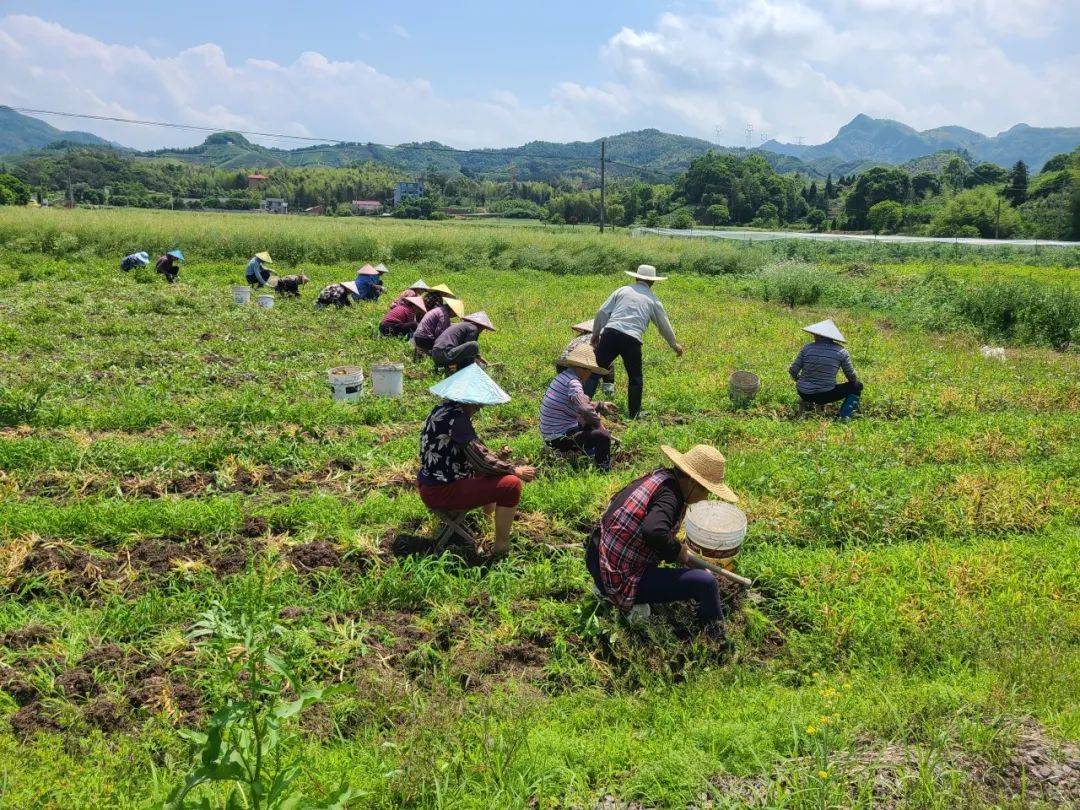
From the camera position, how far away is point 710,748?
2.96 m

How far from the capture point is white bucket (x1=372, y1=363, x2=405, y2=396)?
7930 mm

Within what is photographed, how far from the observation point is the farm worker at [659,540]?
3.61 meters

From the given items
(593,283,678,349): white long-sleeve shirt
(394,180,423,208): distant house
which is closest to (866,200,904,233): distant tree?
(593,283,678,349): white long-sleeve shirt

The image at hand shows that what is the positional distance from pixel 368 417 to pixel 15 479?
10.5ft

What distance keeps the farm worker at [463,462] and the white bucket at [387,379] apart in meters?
3.49

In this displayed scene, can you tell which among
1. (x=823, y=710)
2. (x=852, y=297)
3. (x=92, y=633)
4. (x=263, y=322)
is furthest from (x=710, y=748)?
(x=852, y=297)

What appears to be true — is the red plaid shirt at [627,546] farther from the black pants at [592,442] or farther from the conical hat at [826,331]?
the conical hat at [826,331]

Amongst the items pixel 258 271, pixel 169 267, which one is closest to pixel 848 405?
pixel 258 271

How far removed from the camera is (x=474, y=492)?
A: 4605mm

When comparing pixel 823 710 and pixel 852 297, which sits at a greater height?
pixel 852 297

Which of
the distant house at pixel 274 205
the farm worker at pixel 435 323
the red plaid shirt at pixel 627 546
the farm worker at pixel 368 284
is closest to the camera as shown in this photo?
the red plaid shirt at pixel 627 546

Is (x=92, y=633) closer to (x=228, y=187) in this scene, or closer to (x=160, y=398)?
(x=160, y=398)

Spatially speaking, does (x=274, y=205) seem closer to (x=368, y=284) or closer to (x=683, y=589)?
(x=368, y=284)

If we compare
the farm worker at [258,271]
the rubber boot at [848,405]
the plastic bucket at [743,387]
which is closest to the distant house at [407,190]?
the farm worker at [258,271]
